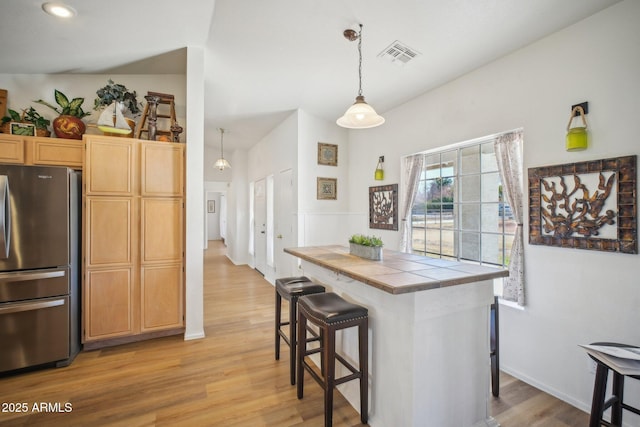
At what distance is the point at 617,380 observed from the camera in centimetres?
152

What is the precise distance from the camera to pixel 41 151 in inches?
106

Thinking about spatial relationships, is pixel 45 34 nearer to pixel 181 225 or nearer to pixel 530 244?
pixel 181 225

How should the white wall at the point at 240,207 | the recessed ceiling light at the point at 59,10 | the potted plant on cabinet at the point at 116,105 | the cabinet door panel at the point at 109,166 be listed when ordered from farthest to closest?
1. the white wall at the point at 240,207
2. the potted plant on cabinet at the point at 116,105
3. the cabinet door panel at the point at 109,166
4. the recessed ceiling light at the point at 59,10

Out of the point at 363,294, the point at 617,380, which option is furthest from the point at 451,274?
the point at 617,380

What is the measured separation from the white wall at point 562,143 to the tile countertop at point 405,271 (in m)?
0.83

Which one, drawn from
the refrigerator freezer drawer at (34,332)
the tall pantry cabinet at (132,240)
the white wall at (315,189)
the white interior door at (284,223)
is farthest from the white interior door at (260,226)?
the refrigerator freezer drawer at (34,332)

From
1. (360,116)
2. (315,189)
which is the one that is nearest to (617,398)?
(360,116)

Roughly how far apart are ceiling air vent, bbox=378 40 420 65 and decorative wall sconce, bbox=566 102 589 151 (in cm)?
136

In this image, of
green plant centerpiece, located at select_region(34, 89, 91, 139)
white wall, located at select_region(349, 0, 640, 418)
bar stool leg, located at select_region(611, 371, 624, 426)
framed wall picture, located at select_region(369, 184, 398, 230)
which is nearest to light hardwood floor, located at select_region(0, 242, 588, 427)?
white wall, located at select_region(349, 0, 640, 418)

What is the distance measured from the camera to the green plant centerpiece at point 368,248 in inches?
83.5

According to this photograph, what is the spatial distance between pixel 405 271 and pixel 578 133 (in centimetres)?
165

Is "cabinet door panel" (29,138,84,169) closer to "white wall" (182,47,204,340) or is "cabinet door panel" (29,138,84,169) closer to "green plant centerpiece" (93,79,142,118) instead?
"green plant centerpiece" (93,79,142,118)

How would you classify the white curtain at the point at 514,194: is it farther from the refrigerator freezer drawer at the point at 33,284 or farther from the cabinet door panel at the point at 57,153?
the cabinet door panel at the point at 57,153

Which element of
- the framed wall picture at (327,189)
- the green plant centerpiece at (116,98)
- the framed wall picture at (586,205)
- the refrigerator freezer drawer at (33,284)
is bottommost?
the refrigerator freezer drawer at (33,284)
